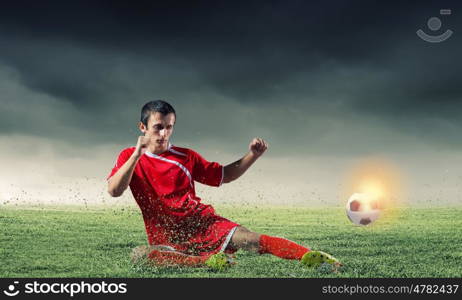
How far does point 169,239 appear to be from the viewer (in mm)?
5277

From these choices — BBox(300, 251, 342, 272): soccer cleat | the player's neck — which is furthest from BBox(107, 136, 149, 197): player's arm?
BBox(300, 251, 342, 272): soccer cleat

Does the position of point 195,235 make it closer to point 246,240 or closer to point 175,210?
point 175,210

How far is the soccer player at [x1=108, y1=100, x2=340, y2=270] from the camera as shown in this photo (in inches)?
203

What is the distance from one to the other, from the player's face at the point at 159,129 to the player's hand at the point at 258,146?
84 cm

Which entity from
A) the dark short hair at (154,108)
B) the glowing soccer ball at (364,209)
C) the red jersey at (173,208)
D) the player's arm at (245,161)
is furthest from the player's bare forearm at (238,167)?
the glowing soccer ball at (364,209)

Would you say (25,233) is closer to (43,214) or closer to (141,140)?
(43,214)

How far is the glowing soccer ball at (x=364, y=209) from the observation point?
7066mm

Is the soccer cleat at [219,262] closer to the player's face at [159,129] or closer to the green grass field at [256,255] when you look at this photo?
the green grass field at [256,255]

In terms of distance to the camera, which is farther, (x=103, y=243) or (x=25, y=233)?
(x=25, y=233)

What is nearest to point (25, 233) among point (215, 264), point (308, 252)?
point (215, 264)

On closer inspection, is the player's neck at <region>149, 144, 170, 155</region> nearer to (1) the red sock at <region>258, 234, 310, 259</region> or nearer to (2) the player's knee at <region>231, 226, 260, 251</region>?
(2) the player's knee at <region>231, 226, 260, 251</region>

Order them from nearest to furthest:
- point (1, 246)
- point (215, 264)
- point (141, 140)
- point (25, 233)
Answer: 1. point (141, 140)
2. point (215, 264)
3. point (1, 246)
4. point (25, 233)

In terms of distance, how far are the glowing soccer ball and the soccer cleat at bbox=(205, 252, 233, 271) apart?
8.96ft

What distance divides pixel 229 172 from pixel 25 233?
15.0 feet
